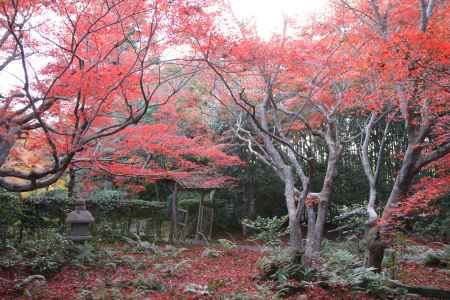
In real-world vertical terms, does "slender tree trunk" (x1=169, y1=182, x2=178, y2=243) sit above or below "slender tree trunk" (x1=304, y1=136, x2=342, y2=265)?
below

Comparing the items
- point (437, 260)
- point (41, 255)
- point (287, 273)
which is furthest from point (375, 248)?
point (41, 255)

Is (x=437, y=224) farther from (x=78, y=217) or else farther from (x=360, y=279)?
(x=78, y=217)

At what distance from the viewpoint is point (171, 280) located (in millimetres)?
7219

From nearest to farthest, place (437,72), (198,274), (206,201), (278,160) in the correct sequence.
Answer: (437,72) → (198,274) → (278,160) → (206,201)

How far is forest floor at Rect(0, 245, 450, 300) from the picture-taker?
5988 mm

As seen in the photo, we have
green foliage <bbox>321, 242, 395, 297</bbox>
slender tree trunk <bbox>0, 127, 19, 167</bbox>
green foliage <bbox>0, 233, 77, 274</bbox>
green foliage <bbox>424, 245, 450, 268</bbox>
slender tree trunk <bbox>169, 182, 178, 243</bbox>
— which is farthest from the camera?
slender tree trunk <bbox>169, 182, 178, 243</bbox>

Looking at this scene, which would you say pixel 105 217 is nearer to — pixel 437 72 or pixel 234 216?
pixel 234 216

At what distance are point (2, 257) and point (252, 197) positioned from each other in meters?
9.47

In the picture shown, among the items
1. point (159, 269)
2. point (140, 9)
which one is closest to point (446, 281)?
point (159, 269)

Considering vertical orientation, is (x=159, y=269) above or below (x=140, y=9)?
below

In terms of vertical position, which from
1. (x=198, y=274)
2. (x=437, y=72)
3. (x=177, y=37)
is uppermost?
(x=177, y=37)

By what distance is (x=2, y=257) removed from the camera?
7738 mm

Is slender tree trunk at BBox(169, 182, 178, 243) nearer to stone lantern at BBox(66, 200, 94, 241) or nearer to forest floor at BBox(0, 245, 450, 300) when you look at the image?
forest floor at BBox(0, 245, 450, 300)

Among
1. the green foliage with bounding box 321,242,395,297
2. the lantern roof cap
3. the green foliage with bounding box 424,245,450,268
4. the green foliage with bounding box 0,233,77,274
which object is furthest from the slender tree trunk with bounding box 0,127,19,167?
the green foliage with bounding box 424,245,450,268
